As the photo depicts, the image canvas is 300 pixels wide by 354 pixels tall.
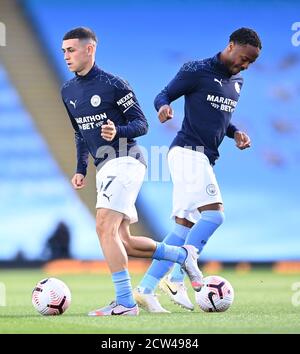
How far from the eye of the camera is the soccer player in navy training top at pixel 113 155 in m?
6.30

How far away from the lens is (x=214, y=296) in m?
6.76

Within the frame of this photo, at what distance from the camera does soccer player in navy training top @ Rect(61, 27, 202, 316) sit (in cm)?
630

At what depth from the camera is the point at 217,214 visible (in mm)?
7094

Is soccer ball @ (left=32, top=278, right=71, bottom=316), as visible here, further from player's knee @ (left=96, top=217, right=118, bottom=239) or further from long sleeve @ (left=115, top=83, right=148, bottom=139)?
long sleeve @ (left=115, top=83, right=148, bottom=139)

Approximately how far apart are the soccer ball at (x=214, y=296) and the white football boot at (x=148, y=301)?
0.95ft

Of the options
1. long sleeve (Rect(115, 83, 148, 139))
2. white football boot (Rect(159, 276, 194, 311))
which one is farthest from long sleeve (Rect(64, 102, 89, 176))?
white football boot (Rect(159, 276, 194, 311))

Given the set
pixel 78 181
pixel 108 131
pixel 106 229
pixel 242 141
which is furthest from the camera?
pixel 242 141

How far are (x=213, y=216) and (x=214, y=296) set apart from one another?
2.18 feet

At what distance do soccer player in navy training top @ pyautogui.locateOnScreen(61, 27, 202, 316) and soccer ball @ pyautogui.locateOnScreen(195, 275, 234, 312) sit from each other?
0.31 ft

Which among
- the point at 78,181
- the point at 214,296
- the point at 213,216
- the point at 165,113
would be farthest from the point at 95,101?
the point at 214,296

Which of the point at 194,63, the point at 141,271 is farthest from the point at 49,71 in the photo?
the point at 194,63

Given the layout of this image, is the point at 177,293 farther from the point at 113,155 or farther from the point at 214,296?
the point at 113,155

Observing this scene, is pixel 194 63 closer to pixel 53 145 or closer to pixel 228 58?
pixel 228 58

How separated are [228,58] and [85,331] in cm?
272
